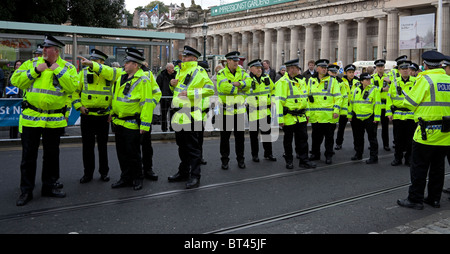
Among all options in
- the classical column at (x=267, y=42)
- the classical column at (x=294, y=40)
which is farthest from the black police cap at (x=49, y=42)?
the classical column at (x=267, y=42)

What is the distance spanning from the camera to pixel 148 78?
748 centimetres

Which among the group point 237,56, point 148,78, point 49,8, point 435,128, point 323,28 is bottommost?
point 435,128

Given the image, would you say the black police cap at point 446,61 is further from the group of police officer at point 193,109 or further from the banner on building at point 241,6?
the banner on building at point 241,6

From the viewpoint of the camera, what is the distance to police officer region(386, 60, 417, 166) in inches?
396

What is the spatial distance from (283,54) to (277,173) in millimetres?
61974

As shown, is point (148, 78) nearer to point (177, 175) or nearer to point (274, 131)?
point (177, 175)

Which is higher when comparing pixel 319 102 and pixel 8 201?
pixel 319 102

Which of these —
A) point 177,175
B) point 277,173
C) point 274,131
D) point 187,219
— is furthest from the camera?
point 274,131

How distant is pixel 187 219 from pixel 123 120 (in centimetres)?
235

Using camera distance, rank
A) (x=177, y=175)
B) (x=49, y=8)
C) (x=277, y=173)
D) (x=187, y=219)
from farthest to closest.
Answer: (x=49, y=8)
(x=277, y=173)
(x=177, y=175)
(x=187, y=219)

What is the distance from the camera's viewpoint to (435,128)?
6500 millimetres

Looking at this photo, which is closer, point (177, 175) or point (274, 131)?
point (177, 175)

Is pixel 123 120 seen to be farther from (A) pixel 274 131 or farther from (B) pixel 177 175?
(A) pixel 274 131

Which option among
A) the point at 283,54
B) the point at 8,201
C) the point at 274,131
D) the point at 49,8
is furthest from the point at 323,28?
the point at 8,201
